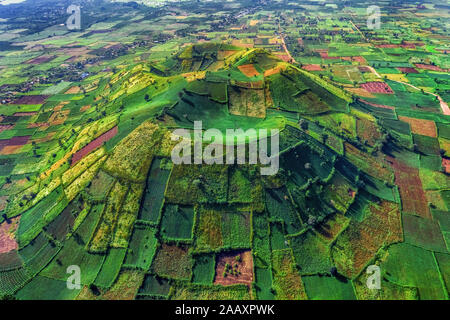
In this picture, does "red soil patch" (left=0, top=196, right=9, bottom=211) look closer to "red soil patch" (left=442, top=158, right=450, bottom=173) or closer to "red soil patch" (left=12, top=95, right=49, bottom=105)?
"red soil patch" (left=12, top=95, right=49, bottom=105)

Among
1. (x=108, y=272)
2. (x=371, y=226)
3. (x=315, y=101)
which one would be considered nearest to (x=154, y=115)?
(x=108, y=272)

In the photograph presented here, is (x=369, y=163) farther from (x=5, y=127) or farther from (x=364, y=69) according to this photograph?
(x=5, y=127)

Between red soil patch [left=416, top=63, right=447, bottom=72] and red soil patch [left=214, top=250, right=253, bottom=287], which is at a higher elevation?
red soil patch [left=416, top=63, right=447, bottom=72]

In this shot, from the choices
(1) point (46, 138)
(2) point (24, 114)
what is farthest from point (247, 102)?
(2) point (24, 114)

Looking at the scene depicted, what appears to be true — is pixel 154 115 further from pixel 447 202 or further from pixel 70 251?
pixel 447 202

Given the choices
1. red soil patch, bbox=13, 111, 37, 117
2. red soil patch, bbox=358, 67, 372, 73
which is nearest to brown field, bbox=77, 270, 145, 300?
red soil patch, bbox=13, 111, 37, 117

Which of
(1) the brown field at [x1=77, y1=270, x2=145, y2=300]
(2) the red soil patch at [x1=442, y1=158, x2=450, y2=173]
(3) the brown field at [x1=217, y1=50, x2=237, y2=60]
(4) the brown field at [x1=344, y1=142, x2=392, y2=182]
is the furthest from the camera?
(3) the brown field at [x1=217, y1=50, x2=237, y2=60]
